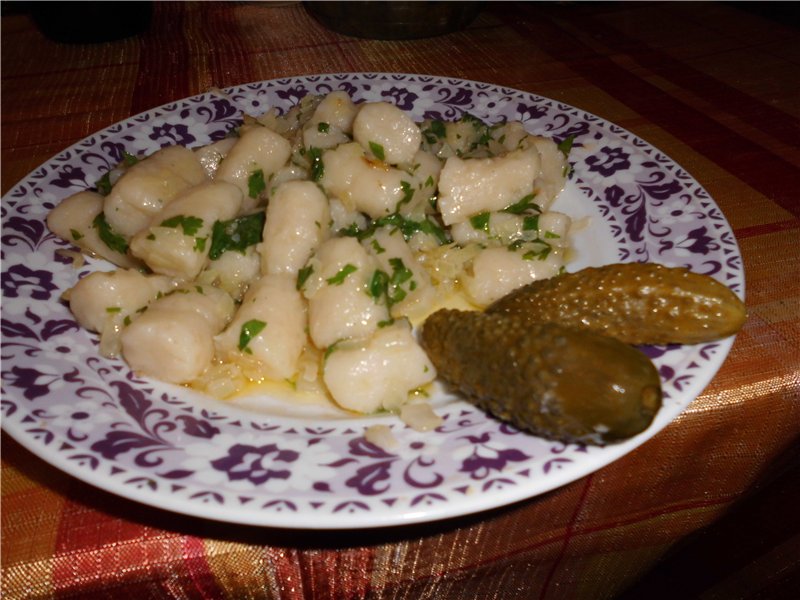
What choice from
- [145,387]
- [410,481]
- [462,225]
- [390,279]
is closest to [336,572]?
[410,481]

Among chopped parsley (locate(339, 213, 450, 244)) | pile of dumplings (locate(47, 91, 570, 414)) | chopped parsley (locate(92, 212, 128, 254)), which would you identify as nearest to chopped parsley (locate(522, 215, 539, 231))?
pile of dumplings (locate(47, 91, 570, 414))

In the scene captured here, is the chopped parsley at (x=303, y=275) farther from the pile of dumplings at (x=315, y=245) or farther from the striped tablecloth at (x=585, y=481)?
the striped tablecloth at (x=585, y=481)

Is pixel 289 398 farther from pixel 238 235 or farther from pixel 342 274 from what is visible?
pixel 238 235

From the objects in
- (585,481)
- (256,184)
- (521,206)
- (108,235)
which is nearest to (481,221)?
(521,206)

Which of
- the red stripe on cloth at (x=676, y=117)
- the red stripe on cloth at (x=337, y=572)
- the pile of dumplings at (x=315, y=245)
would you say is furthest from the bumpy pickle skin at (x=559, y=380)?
the red stripe on cloth at (x=676, y=117)

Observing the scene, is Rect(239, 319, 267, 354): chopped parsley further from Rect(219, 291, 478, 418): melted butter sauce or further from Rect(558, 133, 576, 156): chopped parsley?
Rect(558, 133, 576, 156): chopped parsley
